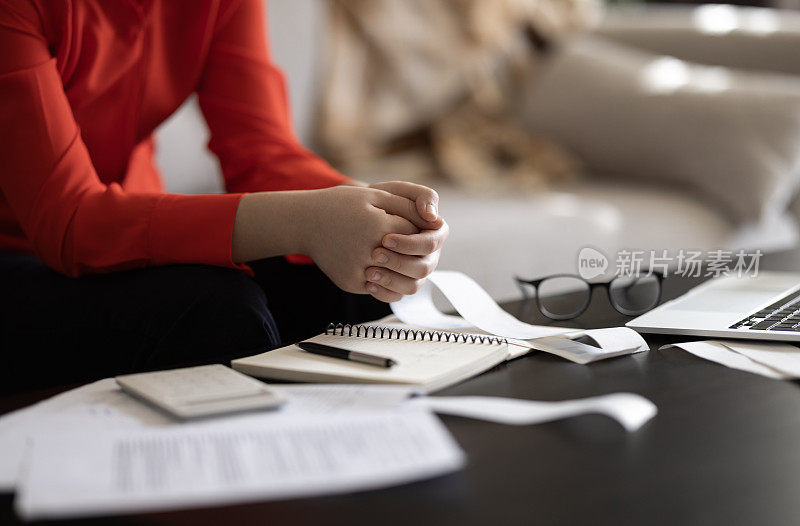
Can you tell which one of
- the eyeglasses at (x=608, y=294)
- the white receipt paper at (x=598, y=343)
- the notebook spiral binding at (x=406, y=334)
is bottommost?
the notebook spiral binding at (x=406, y=334)

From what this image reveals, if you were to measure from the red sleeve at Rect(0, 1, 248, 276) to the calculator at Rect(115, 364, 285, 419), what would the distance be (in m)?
0.28

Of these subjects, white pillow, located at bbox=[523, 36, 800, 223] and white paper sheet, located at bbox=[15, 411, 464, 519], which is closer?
white paper sheet, located at bbox=[15, 411, 464, 519]

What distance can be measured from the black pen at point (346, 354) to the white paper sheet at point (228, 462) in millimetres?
122

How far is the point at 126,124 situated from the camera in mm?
1166

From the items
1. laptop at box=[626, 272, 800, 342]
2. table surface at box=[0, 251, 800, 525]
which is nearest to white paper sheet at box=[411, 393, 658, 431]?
table surface at box=[0, 251, 800, 525]

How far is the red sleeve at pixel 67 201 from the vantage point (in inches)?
37.2

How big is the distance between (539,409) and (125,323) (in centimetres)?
45

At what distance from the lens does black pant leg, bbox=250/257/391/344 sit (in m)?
1.05

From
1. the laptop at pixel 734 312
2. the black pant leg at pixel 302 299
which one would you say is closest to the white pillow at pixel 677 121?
the laptop at pixel 734 312

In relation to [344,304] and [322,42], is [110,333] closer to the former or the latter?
[344,304]

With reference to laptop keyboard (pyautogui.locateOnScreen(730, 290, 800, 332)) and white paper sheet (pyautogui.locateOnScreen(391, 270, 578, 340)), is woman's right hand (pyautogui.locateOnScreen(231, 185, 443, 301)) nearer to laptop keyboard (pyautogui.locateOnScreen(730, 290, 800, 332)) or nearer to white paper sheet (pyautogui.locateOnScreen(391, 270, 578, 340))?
white paper sheet (pyautogui.locateOnScreen(391, 270, 578, 340))

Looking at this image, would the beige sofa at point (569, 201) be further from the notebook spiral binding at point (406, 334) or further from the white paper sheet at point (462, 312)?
the notebook spiral binding at point (406, 334)

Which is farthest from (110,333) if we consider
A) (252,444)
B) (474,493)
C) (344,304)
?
(474,493)

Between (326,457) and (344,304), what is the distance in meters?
0.54
